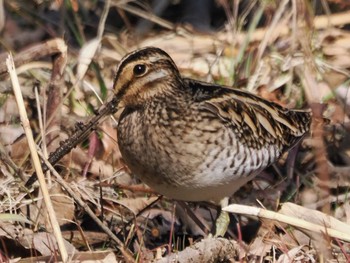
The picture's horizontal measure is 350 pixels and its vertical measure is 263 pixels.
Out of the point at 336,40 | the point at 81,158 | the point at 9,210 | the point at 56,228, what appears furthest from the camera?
the point at 336,40

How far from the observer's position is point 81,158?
16.8ft

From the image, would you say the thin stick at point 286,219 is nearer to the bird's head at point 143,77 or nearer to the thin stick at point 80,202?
the thin stick at point 80,202

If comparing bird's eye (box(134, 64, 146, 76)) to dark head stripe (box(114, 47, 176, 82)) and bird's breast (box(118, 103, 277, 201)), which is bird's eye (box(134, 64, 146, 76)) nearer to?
dark head stripe (box(114, 47, 176, 82))

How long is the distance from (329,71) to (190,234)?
63.0 inches

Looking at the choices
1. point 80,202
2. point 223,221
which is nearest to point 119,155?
point 223,221

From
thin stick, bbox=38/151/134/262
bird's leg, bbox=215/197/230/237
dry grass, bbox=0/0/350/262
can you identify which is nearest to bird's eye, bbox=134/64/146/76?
dry grass, bbox=0/0/350/262

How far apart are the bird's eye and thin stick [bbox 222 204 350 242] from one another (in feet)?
2.65

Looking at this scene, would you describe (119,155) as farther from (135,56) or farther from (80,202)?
(80,202)

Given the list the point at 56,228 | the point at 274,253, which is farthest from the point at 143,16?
the point at 56,228

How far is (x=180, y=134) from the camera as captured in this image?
4258mm

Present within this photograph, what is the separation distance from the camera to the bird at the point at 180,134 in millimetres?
4199

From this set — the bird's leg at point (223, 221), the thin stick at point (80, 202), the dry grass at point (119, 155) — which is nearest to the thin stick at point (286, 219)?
the dry grass at point (119, 155)

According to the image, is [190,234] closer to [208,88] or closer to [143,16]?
[208,88]

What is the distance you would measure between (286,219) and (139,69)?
0.93 metres
